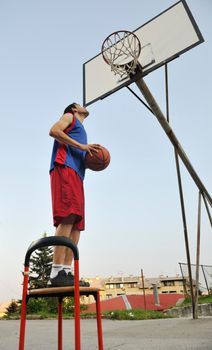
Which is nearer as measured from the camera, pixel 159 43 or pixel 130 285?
pixel 159 43

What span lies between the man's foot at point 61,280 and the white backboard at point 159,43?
317 cm

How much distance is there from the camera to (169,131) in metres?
5.05

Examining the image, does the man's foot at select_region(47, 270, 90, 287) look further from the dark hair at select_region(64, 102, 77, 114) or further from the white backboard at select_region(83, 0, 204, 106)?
the white backboard at select_region(83, 0, 204, 106)

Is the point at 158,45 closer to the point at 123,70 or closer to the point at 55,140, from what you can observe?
the point at 123,70

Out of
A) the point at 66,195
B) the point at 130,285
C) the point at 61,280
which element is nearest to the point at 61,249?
the point at 61,280

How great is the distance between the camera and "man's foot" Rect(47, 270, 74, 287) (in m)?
1.93

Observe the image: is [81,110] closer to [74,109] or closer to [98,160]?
[74,109]

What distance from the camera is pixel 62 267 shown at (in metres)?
2.12

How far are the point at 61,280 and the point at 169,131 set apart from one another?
11.9ft

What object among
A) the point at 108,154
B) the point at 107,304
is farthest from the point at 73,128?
the point at 107,304

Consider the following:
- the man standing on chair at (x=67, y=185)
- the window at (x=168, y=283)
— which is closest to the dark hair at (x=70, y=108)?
the man standing on chair at (x=67, y=185)

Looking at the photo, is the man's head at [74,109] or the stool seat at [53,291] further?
the man's head at [74,109]

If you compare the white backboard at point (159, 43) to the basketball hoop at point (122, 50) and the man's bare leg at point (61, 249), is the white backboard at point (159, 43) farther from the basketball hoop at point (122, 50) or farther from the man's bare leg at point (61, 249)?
the man's bare leg at point (61, 249)

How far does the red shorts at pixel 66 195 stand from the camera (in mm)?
2277
